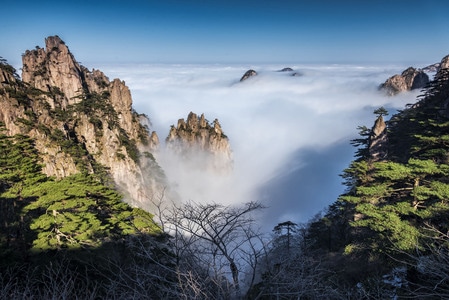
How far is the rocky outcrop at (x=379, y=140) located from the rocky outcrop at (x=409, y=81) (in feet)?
319

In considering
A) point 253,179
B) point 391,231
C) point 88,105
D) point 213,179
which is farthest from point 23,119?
point 253,179

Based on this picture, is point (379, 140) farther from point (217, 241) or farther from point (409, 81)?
point (409, 81)

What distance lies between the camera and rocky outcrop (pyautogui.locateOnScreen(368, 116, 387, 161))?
98.7 feet

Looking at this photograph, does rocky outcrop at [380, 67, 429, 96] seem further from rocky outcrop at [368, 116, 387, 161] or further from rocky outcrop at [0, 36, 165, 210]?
rocky outcrop at [0, 36, 165, 210]

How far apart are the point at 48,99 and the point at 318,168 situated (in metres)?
139

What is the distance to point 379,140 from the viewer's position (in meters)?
30.5

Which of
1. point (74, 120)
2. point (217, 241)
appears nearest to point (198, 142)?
point (74, 120)

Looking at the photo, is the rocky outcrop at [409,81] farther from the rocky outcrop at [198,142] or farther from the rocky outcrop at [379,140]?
the rocky outcrop at [379,140]

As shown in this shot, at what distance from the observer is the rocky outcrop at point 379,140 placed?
98.7 ft

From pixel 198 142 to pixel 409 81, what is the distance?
351 ft

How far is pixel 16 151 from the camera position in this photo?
1712cm

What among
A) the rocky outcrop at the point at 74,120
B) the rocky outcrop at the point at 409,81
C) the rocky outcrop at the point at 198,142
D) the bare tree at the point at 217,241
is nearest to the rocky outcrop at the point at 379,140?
the rocky outcrop at the point at 74,120

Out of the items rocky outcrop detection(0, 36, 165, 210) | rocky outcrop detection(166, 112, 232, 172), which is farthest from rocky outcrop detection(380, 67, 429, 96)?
rocky outcrop detection(0, 36, 165, 210)

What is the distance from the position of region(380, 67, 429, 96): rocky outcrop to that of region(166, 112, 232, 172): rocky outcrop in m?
84.6
